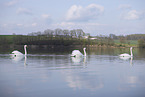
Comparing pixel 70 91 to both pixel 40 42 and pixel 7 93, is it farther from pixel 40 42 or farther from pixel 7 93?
pixel 40 42

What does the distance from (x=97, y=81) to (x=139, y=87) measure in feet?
8.53

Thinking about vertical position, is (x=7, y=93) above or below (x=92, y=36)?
below

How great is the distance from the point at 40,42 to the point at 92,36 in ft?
151

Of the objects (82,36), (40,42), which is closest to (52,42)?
(40,42)

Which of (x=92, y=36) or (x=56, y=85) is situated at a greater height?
(x=92, y=36)

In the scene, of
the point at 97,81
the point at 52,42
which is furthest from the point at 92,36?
the point at 97,81

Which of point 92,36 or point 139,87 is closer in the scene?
point 139,87

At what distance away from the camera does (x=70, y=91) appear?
10320mm

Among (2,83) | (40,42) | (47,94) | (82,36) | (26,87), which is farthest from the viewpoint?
(82,36)

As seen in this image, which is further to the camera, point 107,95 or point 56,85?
point 56,85

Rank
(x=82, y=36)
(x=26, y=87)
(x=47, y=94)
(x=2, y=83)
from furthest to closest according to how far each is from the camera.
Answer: (x=82, y=36), (x=2, y=83), (x=26, y=87), (x=47, y=94)

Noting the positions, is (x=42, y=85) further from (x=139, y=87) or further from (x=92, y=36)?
(x=92, y=36)

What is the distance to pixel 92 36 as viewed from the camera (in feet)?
493

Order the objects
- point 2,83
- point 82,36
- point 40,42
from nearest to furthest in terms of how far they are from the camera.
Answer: point 2,83, point 40,42, point 82,36
